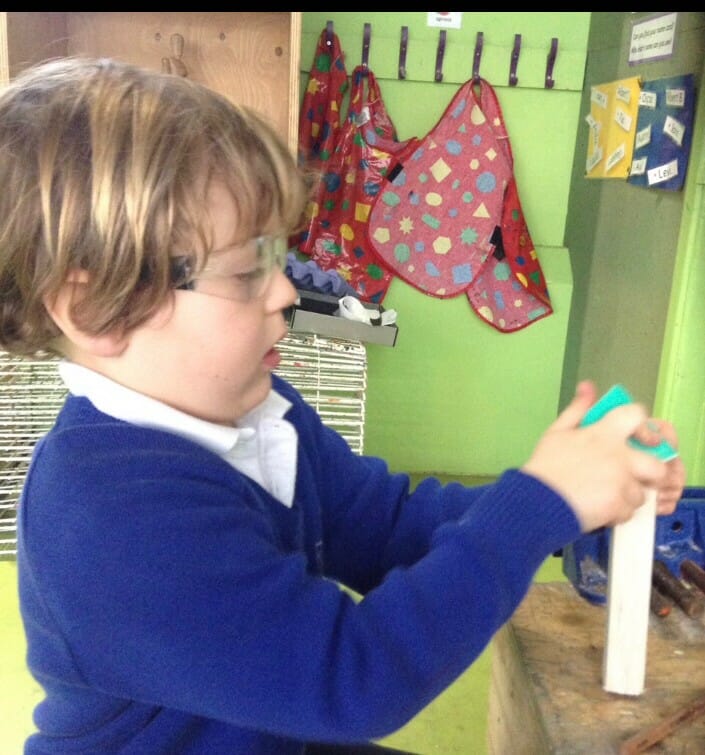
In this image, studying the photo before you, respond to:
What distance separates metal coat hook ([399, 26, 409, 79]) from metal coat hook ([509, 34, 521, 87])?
0.28 metres

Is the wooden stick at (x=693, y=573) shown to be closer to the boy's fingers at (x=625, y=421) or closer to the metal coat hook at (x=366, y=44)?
the boy's fingers at (x=625, y=421)

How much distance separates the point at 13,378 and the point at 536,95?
1475mm

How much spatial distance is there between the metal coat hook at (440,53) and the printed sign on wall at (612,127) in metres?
0.39

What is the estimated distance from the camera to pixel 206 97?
0.61m

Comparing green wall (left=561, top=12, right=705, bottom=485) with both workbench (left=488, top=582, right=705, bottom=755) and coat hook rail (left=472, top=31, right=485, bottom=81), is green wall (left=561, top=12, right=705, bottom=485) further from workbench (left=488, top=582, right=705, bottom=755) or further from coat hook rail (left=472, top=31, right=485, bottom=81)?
workbench (left=488, top=582, right=705, bottom=755)

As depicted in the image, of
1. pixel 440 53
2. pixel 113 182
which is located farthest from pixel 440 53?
pixel 113 182

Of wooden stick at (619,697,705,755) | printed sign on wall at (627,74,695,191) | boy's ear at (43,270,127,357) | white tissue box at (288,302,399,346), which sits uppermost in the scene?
printed sign on wall at (627,74,695,191)

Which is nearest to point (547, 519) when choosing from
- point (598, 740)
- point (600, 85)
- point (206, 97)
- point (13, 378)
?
point (598, 740)

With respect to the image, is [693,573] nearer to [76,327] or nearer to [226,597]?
[226,597]

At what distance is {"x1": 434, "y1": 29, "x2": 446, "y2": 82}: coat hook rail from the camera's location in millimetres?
2021

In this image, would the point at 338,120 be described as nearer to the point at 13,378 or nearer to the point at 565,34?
the point at 565,34

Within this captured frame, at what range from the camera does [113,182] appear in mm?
539

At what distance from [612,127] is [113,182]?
144 cm

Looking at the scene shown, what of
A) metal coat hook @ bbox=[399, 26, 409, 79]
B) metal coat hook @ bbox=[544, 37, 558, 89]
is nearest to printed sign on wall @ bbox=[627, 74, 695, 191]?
metal coat hook @ bbox=[544, 37, 558, 89]
